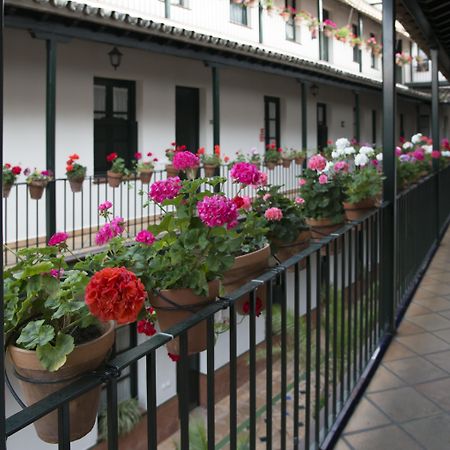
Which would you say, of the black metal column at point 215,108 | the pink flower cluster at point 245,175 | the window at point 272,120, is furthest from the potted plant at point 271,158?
the pink flower cluster at point 245,175

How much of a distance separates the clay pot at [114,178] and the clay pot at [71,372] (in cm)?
696

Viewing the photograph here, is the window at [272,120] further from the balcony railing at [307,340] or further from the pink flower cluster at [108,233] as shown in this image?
the pink flower cluster at [108,233]

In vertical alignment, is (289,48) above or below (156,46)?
above

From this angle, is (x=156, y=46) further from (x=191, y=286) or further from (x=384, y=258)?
(x=191, y=286)

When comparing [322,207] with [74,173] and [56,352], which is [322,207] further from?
[74,173]

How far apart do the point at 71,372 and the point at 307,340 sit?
1233 millimetres

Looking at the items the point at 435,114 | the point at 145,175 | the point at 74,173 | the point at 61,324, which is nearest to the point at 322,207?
the point at 61,324

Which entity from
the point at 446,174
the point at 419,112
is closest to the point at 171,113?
the point at 446,174

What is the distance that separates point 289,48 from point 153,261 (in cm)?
1476

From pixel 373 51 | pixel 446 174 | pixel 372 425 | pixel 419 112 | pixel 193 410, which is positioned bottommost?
pixel 193 410

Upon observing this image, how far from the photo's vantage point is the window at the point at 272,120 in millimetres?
13807

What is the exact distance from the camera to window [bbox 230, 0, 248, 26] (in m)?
13.5

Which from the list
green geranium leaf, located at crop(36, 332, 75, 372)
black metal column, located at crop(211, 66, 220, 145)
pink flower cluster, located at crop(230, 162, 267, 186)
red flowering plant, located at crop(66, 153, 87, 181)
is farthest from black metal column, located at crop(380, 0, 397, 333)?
black metal column, located at crop(211, 66, 220, 145)

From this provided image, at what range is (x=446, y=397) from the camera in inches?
115
